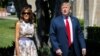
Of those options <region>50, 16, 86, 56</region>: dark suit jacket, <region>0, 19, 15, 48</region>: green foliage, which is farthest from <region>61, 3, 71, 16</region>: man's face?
<region>0, 19, 15, 48</region>: green foliage

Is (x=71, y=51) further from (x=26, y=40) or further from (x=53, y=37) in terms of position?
(x=26, y=40)

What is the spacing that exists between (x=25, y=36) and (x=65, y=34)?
Result: 999 millimetres

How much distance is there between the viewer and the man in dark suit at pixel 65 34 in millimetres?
8164

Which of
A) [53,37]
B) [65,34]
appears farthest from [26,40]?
[65,34]

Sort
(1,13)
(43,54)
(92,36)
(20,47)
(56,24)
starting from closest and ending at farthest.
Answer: (56,24) → (20,47) → (43,54) → (92,36) → (1,13)

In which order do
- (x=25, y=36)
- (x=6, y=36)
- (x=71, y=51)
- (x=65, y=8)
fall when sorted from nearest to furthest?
(x=65, y=8)
(x=71, y=51)
(x=25, y=36)
(x=6, y=36)

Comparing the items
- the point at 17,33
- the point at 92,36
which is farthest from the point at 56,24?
the point at 92,36

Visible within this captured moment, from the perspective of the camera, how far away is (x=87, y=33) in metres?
20.8

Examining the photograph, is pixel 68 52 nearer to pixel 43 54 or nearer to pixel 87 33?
pixel 43 54

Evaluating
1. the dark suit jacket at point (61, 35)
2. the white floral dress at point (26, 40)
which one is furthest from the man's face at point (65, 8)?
the white floral dress at point (26, 40)

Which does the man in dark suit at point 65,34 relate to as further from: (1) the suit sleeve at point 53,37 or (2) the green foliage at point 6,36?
(2) the green foliage at point 6,36

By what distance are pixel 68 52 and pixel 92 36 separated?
1162 centimetres

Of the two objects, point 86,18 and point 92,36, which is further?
point 86,18

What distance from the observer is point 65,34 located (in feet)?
26.9
